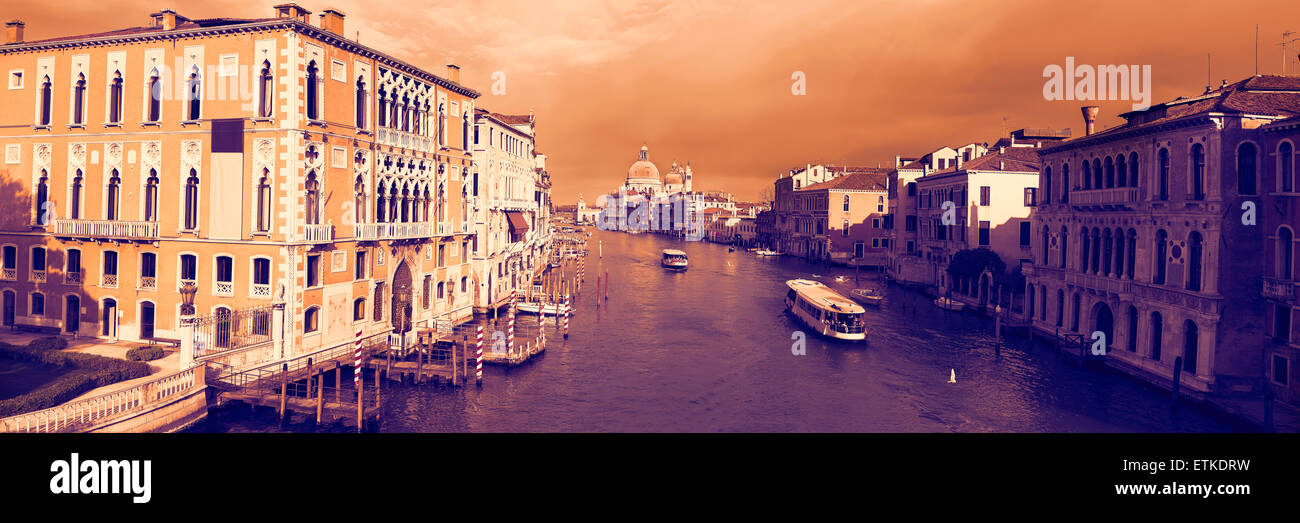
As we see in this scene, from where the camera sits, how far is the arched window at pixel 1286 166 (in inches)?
894

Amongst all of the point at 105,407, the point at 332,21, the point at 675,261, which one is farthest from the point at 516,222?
the point at 675,261

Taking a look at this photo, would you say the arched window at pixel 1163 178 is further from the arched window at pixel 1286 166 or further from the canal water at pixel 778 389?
the canal water at pixel 778 389

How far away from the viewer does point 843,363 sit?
33375mm

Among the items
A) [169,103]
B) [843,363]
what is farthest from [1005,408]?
[169,103]

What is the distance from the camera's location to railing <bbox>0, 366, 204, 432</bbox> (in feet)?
55.4

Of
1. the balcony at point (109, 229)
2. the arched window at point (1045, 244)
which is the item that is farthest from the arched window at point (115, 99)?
the arched window at point (1045, 244)

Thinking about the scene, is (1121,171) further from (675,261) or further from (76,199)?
(675,261)

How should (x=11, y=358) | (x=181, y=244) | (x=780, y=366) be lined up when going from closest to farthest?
1. (x=11, y=358)
2. (x=181, y=244)
3. (x=780, y=366)

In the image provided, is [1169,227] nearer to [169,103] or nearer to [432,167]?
[432,167]

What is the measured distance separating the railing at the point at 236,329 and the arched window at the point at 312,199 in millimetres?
3900

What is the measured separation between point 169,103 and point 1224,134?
1609 inches

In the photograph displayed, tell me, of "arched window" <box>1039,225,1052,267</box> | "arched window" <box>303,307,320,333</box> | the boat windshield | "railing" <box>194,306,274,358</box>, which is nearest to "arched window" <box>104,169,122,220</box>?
"railing" <box>194,306,274,358</box>

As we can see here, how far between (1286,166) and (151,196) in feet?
142
